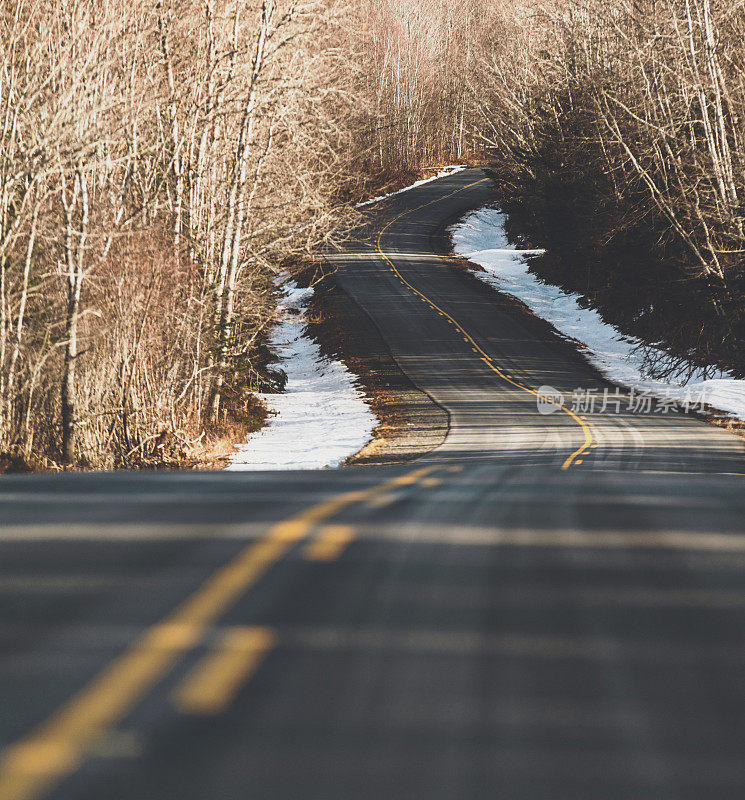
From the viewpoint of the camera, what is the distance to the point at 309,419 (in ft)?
71.5

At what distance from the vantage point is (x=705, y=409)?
2114 cm

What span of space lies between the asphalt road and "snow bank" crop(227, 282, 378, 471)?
11.1 m

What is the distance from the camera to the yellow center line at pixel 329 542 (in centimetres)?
271

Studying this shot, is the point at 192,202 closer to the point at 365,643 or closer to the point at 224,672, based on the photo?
the point at 365,643

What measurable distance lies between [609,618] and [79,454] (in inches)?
464

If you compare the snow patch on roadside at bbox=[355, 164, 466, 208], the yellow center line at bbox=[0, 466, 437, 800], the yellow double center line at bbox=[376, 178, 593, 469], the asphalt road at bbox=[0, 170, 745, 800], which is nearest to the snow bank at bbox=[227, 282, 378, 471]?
the yellow double center line at bbox=[376, 178, 593, 469]

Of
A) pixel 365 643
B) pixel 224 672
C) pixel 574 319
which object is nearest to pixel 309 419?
pixel 574 319

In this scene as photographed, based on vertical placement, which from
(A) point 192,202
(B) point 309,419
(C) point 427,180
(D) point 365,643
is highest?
(C) point 427,180

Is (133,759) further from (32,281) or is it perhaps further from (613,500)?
(32,281)

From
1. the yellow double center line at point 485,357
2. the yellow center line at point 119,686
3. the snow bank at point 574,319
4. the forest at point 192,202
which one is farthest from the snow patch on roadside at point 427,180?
the yellow center line at point 119,686

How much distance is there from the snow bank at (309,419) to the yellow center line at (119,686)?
11.8 m

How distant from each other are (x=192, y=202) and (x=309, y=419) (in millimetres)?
7440

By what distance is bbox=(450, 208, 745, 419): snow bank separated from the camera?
23328mm

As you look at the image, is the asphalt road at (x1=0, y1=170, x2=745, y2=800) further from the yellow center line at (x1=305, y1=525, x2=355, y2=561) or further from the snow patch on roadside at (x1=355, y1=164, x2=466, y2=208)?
the snow patch on roadside at (x1=355, y1=164, x2=466, y2=208)
